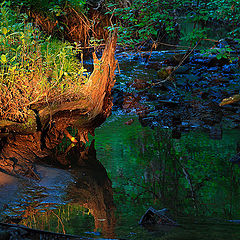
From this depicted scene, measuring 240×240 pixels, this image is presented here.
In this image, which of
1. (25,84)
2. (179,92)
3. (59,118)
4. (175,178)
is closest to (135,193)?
(175,178)

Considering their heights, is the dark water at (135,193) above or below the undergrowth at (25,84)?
below

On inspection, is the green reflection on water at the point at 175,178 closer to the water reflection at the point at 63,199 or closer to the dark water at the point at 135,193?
the dark water at the point at 135,193

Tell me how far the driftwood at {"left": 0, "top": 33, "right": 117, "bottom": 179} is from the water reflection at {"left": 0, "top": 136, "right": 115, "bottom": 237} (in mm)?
274

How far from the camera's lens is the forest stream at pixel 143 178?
399 centimetres

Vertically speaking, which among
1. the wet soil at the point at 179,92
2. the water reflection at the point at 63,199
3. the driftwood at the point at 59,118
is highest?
the wet soil at the point at 179,92

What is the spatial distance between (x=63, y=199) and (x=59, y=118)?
262 centimetres

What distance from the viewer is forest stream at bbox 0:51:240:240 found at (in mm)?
3990

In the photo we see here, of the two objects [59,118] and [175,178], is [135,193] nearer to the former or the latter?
[175,178]

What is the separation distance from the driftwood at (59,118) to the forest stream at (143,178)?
1.15ft

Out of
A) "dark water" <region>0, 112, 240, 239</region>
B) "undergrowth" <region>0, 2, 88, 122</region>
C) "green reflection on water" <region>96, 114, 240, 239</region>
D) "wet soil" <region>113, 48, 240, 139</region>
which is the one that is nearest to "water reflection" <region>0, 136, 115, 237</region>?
"dark water" <region>0, 112, 240, 239</region>

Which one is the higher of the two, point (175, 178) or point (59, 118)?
point (59, 118)

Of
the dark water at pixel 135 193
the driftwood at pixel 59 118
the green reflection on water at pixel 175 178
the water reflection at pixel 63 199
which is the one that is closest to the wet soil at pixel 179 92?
the green reflection on water at pixel 175 178

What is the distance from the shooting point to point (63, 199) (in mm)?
4742

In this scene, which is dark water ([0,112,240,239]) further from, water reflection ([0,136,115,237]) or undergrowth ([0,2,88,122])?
undergrowth ([0,2,88,122])
